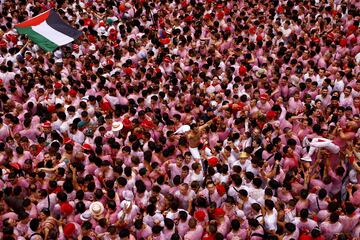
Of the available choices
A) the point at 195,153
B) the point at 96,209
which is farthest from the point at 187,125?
the point at 96,209

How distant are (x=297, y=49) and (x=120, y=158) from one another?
4725mm

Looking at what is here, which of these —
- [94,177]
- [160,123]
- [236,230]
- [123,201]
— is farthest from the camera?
[160,123]

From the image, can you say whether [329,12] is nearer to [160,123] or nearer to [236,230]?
[160,123]

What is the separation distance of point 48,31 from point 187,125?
15.6 ft

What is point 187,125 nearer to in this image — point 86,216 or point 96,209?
point 96,209

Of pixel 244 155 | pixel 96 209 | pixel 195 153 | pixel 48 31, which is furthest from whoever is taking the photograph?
pixel 48 31

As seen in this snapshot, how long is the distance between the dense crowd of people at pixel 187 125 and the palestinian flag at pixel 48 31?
24 centimetres

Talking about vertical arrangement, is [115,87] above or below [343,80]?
below

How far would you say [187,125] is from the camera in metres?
7.39

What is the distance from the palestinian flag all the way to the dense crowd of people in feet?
0.77

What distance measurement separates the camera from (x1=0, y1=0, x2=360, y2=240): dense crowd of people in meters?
5.70

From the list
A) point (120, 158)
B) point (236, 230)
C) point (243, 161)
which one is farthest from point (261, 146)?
point (120, 158)

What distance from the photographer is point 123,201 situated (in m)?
5.98

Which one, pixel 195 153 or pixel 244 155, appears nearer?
pixel 244 155
